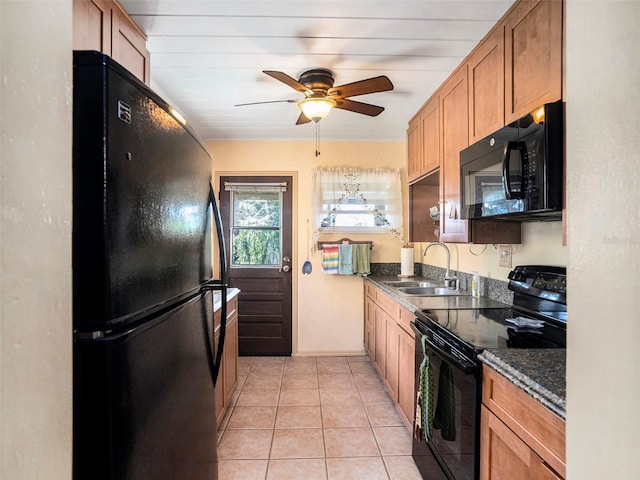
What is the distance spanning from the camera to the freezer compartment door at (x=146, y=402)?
0.68 metres

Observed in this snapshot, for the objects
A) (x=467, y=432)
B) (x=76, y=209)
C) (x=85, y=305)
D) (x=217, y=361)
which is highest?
(x=76, y=209)

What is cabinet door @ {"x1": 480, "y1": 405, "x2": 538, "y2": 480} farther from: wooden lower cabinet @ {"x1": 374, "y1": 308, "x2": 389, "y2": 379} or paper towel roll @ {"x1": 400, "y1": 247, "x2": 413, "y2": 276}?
paper towel roll @ {"x1": 400, "y1": 247, "x2": 413, "y2": 276}

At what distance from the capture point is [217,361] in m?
1.38

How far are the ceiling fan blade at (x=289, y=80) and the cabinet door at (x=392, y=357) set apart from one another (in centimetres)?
171

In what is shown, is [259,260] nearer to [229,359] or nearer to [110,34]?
[229,359]

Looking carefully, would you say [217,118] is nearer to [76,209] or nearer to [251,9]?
[251,9]

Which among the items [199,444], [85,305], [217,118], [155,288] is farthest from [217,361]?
[217,118]

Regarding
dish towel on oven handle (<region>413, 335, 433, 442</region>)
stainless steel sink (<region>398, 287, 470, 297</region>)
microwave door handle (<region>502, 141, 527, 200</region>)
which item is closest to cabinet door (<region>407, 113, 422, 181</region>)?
stainless steel sink (<region>398, 287, 470, 297</region>)

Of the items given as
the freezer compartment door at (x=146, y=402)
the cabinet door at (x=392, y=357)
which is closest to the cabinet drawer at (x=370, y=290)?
the cabinet door at (x=392, y=357)

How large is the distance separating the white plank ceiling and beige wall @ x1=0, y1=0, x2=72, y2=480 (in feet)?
4.22

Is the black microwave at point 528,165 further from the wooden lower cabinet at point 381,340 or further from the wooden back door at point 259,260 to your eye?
the wooden back door at point 259,260

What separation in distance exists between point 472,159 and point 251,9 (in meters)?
1.32

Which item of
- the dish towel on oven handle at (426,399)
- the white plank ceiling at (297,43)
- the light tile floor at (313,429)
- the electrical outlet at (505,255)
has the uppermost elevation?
the white plank ceiling at (297,43)

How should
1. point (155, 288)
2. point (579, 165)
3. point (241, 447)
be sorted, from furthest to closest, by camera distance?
point (241, 447) < point (155, 288) < point (579, 165)
